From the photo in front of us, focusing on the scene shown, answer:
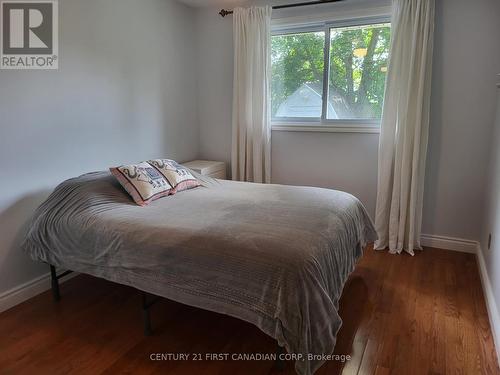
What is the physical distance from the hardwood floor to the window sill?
138 centimetres

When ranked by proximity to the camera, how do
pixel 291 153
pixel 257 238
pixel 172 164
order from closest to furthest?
pixel 257 238, pixel 172 164, pixel 291 153

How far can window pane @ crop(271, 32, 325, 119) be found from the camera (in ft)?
11.4

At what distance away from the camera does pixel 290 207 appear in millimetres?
2273

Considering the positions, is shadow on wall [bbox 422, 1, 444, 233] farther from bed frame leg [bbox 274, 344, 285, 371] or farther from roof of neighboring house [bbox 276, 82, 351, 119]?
bed frame leg [bbox 274, 344, 285, 371]

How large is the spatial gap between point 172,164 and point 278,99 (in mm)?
1449

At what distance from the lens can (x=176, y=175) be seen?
2773 millimetres

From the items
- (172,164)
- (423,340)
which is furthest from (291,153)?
(423,340)

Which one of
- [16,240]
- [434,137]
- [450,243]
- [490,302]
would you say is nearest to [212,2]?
[434,137]

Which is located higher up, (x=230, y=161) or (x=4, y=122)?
(x=4, y=122)

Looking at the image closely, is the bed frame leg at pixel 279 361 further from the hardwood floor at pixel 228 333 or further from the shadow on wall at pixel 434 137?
the shadow on wall at pixel 434 137

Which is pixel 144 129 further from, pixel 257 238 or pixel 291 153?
pixel 257 238

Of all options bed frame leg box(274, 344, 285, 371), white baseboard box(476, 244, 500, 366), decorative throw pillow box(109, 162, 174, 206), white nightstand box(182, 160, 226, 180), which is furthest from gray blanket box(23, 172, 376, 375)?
white nightstand box(182, 160, 226, 180)

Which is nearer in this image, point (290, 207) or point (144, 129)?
point (290, 207)

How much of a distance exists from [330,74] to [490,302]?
2310 mm
